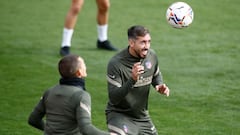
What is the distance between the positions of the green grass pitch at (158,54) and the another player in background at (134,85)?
1392 millimetres

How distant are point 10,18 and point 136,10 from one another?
3092mm

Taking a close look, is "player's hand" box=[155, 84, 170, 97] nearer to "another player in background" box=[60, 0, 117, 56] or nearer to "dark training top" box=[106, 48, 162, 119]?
"dark training top" box=[106, 48, 162, 119]

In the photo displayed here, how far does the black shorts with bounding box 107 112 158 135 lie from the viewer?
7938mm

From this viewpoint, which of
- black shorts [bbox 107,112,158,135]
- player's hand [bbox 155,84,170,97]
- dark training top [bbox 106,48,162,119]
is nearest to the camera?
player's hand [bbox 155,84,170,97]

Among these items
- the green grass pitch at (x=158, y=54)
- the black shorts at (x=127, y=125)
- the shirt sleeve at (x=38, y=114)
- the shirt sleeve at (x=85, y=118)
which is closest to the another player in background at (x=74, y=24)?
the green grass pitch at (x=158, y=54)

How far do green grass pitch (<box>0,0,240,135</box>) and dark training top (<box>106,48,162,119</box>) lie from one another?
1441 millimetres

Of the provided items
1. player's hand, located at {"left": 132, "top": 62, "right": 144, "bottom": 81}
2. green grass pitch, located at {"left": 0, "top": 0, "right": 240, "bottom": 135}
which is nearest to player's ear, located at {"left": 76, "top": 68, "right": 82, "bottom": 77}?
player's hand, located at {"left": 132, "top": 62, "right": 144, "bottom": 81}

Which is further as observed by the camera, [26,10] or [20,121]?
[26,10]

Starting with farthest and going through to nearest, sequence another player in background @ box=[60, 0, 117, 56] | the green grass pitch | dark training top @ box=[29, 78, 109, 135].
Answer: another player in background @ box=[60, 0, 117, 56], the green grass pitch, dark training top @ box=[29, 78, 109, 135]

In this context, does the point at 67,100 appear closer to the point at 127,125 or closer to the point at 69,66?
the point at 69,66

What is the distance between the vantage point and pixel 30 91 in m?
11.2

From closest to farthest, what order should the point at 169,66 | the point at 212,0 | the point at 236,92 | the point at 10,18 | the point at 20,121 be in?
1. the point at 20,121
2. the point at 236,92
3. the point at 169,66
4. the point at 10,18
5. the point at 212,0

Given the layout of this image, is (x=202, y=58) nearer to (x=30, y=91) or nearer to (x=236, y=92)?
(x=236, y=92)

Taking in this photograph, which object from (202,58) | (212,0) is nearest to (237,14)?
(212,0)
